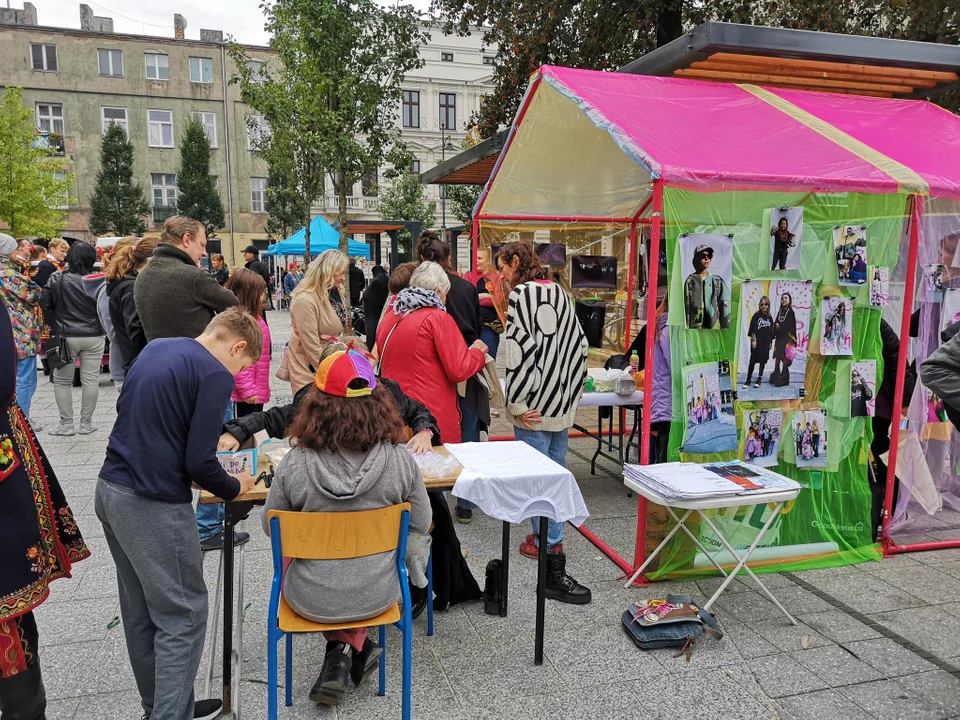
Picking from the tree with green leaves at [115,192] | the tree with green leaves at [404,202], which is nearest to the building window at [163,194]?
the tree with green leaves at [115,192]

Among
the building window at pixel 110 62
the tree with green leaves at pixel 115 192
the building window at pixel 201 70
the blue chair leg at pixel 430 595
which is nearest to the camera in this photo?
the blue chair leg at pixel 430 595

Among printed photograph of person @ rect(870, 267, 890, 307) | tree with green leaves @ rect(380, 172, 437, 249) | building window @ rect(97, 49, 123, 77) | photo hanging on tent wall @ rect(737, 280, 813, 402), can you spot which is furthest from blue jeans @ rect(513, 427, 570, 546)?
building window @ rect(97, 49, 123, 77)

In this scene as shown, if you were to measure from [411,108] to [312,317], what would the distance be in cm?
4531

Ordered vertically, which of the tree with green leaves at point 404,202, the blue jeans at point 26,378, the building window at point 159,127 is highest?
the building window at point 159,127

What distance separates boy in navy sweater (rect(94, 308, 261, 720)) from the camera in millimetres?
2066

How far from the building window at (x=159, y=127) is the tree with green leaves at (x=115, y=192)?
150 centimetres

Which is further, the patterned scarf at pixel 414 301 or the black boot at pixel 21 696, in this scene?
the patterned scarf at pixel 414 301

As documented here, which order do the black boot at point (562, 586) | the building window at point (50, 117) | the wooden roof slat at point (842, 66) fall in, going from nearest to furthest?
1. the black boot at point (562, 586)
2. the wooden roof slat at point (842, 66)
3. the building window at point (50, 117)

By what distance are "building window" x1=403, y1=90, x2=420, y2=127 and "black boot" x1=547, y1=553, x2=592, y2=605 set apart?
46.1 meters

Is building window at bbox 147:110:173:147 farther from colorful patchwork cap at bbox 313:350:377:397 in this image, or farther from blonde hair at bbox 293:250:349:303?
colorful patchwork cap at bbox 313:350:377:397

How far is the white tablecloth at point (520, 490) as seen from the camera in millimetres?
2816

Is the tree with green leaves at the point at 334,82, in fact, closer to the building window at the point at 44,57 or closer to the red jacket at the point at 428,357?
the red jacket at the point at 428,357

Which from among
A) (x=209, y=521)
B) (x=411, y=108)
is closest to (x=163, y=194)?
(x=411, y=108)

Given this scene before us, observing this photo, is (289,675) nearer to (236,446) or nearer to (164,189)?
(236,446)
